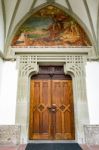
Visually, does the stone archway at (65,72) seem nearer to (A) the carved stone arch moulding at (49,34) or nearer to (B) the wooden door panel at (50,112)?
(B) the wooden door panel at (50,112)

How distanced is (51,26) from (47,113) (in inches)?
102

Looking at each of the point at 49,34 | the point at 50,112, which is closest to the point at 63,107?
the point at 50,112

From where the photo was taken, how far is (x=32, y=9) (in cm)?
491

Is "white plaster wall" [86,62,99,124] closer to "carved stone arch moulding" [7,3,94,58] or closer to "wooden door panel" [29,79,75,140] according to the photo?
"wooden door panel" [29,79,75,140]

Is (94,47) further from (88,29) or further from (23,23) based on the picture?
(23,23)

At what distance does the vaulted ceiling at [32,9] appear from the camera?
4.55 m

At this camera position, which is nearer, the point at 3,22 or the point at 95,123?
the point at 95,123

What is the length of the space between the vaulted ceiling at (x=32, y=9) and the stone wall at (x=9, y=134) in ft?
6.88

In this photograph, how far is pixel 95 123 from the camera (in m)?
4.27

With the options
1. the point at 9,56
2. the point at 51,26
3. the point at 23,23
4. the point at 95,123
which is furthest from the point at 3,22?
the point at 95,123

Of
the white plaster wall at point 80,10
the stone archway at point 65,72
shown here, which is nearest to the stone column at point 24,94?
the stone archway at point 65,72

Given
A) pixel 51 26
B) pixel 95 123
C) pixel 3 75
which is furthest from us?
pixel 51 26

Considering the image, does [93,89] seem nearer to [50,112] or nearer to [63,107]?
[63,107]

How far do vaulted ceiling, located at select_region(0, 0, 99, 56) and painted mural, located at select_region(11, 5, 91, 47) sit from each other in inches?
8.0
